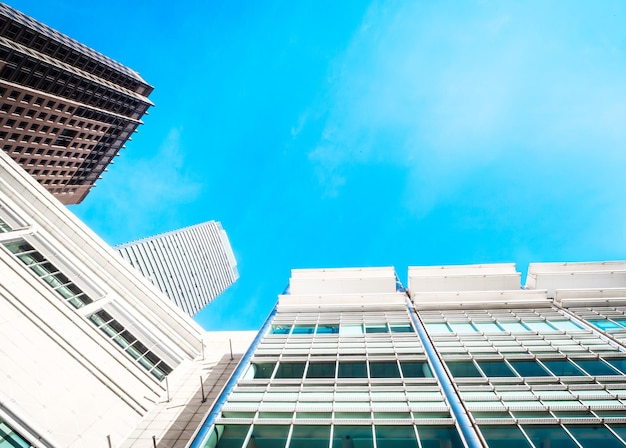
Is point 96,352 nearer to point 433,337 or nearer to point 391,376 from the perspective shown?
point 391,376

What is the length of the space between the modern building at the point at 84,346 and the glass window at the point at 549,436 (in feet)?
50.4

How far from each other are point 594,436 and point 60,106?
94640mm

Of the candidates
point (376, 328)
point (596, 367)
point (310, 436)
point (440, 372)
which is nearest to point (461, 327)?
point (376, 328)

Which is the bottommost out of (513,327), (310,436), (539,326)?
(310,436)

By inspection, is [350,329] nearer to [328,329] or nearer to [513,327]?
[328,329]

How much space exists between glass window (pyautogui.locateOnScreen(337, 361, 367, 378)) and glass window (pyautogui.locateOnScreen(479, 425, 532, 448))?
247 inches

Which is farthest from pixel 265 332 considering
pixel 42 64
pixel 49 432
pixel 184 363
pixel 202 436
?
pixel 42 64

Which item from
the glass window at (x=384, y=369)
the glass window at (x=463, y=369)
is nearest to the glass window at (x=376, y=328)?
the glass window at (x=384, y=369)

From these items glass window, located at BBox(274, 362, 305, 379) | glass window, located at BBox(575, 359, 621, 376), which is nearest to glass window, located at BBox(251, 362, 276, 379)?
glass window, located at BBox(274, 362, 305, 379)

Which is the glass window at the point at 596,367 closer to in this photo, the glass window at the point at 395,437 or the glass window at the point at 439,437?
the glass window at the point at 439,437

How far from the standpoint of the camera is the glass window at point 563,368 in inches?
707

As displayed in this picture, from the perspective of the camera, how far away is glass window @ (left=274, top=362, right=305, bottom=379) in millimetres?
→ 18656

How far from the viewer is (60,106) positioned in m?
73.9

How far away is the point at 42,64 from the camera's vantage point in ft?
220
